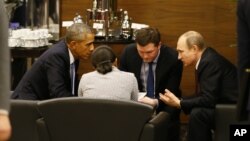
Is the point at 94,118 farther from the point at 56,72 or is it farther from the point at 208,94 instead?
the point at 208,94

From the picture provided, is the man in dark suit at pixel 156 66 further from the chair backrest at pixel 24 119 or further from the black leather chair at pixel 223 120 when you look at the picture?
the chair backrest at pixel 24 119

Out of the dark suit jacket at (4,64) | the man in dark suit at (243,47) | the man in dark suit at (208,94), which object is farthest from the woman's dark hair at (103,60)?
the dark suit jacket at (4,64)

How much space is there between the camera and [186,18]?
6895mm

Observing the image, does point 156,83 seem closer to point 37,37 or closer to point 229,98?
point 229,98

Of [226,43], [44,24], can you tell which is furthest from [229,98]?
[44,24]

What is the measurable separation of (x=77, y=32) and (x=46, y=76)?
1.42 ft

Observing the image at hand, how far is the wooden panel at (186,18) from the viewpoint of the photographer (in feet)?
22.4

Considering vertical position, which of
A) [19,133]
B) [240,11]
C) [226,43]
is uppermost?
[240,11]

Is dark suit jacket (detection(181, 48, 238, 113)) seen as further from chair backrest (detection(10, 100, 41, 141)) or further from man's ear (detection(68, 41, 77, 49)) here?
chair backrest (detection(10, 100, 41, 141))

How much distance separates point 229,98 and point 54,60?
1316 millimetres

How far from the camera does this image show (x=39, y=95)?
16.4 feet

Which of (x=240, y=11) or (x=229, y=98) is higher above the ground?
(x=240, y=11)

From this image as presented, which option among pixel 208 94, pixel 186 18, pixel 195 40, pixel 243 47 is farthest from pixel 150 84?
pixel 243 47

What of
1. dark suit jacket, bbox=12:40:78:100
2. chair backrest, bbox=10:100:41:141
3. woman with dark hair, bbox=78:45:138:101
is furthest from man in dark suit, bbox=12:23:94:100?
chair backrest, bbox=10:100:41:141
